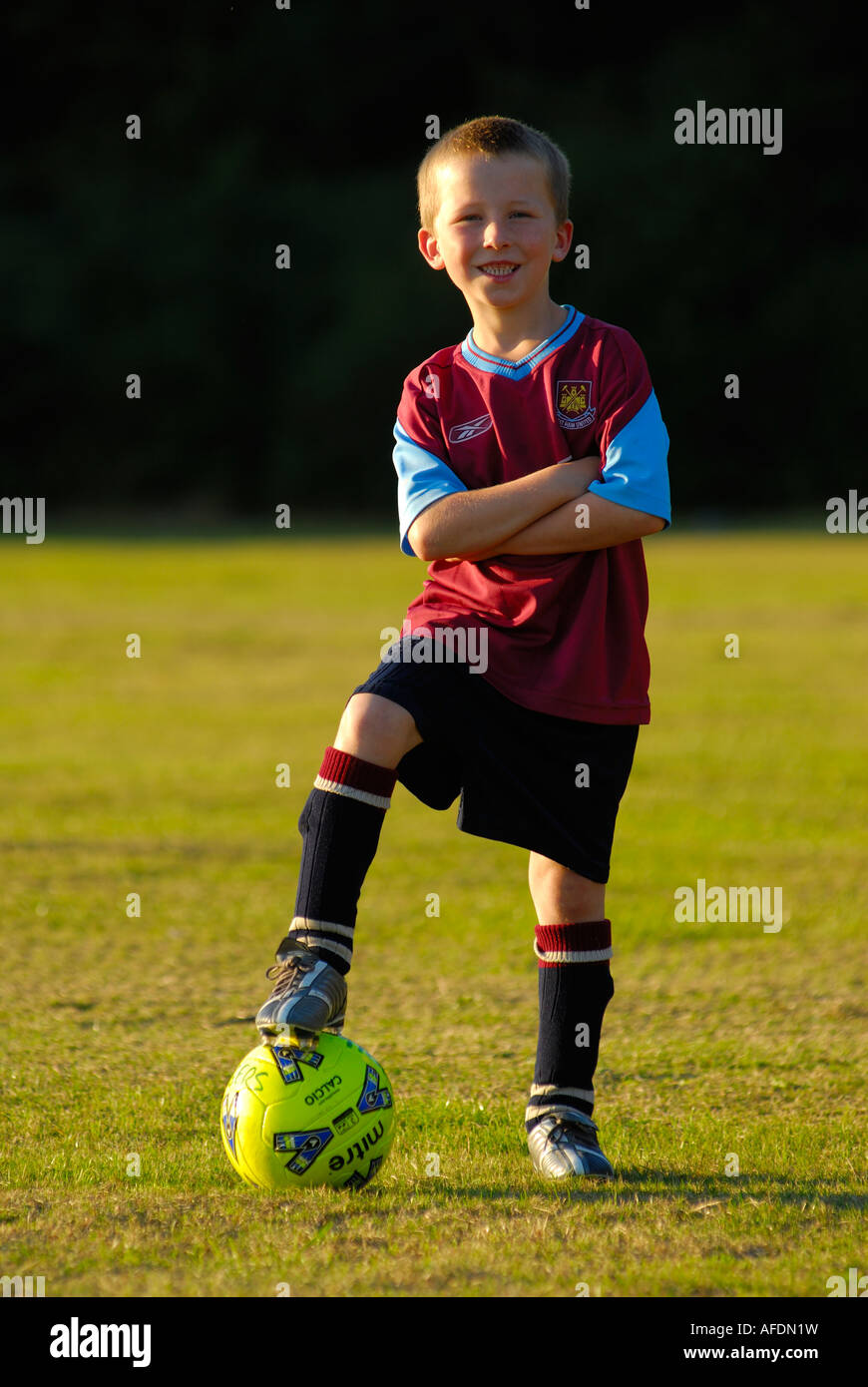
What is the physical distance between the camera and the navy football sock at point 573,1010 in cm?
305

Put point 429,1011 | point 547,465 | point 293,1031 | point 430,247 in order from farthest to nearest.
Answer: point 429,1011
point 430,247
point 547,465
point 293,1031

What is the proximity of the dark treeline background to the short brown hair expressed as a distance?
2609 cm

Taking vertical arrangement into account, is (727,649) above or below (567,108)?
below

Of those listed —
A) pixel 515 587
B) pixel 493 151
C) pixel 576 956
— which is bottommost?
pixel 576 956

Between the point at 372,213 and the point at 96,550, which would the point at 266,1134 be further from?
the point at 372,213

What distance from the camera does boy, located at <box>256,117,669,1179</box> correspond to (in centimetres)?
281

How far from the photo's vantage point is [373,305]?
30844 millimetres

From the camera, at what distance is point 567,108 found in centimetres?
3575

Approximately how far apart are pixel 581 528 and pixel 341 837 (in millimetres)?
656

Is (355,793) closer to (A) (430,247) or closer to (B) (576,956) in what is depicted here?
(B) (576,956)

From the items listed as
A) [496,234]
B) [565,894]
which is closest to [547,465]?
[496,234]
